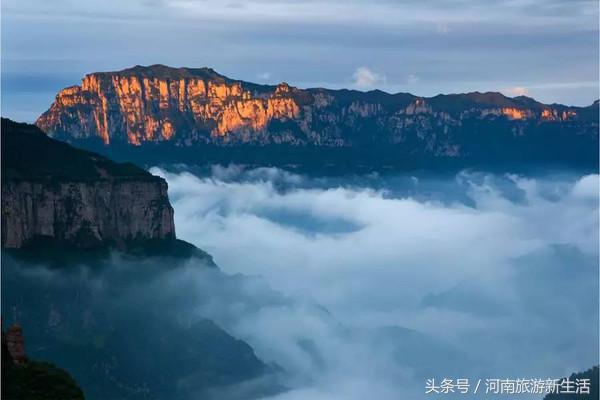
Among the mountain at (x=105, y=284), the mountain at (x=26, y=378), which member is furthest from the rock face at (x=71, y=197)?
the mountain at (x=26, y=378)

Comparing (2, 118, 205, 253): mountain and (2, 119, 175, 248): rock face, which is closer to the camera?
(2, 119, 175, 248): rock face

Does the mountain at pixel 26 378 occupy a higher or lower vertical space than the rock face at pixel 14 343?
lower

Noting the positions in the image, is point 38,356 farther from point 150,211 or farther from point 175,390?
point 150,211

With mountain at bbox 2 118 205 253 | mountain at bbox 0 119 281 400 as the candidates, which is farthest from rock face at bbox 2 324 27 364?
mountain at bbox 2 118 205 253

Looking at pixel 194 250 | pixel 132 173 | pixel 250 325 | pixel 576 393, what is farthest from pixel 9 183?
pixel 576 393

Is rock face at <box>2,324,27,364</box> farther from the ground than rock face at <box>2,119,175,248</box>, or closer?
closer

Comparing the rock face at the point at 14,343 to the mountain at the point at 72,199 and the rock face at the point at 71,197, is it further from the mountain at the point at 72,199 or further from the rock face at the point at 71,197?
the rock face at the point at 71,197

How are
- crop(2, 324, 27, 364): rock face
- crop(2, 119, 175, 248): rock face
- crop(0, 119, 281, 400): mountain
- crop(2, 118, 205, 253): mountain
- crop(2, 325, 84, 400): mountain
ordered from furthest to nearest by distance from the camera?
crop(2, 118, 205, 253): mountain → crop(2, 119, 175, 248): rock face → crop(0, 119, 281, 400): mountain → crop(2, 324, 27, 364): rock face → crop(2, 325, 84, 400): mountain

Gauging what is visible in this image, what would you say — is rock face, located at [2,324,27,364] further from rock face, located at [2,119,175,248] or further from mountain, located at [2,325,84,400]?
rock face, located at [2,119,175,248]
